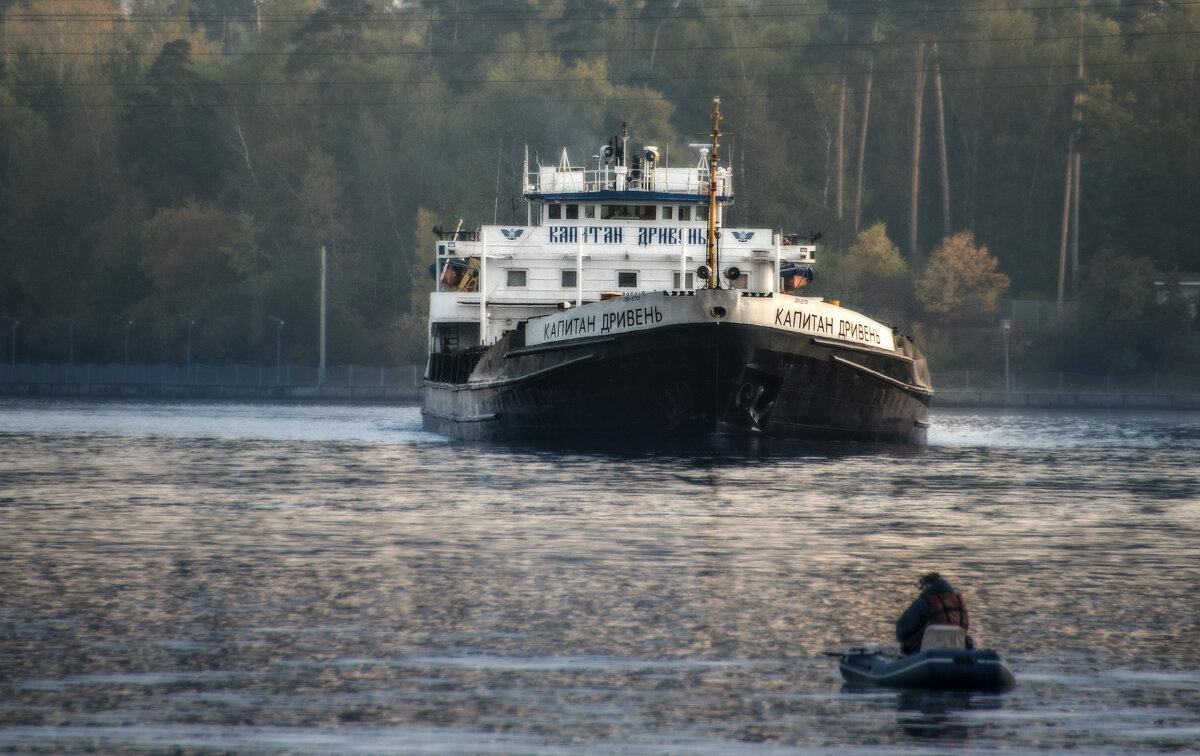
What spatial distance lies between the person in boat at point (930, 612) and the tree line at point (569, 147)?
80.9m

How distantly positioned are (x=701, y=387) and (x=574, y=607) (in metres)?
19.4

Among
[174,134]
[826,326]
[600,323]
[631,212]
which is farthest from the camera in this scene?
[174,134]

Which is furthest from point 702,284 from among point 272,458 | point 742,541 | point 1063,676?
point 1063,676

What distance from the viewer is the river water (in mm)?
12195

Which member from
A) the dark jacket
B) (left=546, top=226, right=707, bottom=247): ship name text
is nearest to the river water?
the dark jacket

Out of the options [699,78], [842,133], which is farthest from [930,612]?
[699,78]

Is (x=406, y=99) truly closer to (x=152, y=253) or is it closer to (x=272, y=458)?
(x=152, y=253)

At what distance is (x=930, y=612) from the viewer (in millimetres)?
13703

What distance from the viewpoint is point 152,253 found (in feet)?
389

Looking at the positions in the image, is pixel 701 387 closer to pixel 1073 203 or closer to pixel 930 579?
pixel 930 579

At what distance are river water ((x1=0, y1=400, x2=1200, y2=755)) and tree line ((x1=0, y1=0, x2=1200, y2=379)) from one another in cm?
6704

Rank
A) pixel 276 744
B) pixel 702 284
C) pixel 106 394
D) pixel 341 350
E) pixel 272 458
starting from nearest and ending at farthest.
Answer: pixel 276 744, pixel 272 458, pixel 702 284, pixel 106 394, pixel 341 350

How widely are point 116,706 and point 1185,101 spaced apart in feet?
331

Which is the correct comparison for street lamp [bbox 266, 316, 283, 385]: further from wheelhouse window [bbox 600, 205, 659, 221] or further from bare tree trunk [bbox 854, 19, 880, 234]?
wheelhouse window [bbox 600, 205, 659, 221]
